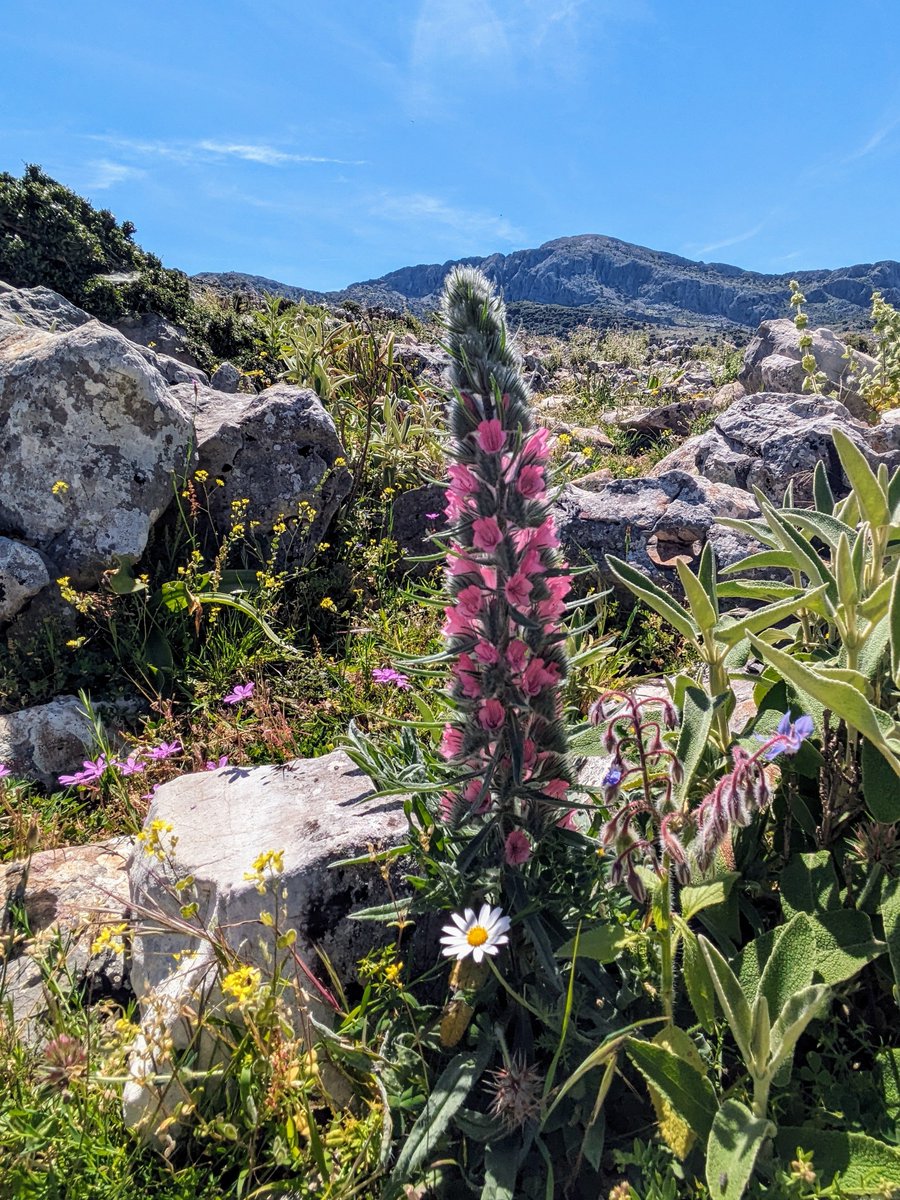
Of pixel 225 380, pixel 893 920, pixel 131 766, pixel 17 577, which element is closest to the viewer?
pixel 893 920

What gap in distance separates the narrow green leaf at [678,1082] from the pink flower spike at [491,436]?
121cm

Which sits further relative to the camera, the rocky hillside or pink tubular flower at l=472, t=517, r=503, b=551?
the rocky hillside

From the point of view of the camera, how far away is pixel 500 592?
5.29 ft

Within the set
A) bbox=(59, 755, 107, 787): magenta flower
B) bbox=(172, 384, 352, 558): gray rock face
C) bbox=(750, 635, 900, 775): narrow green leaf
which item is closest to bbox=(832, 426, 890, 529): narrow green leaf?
bbox=(750, 635, 900, 775): narrow green leaf

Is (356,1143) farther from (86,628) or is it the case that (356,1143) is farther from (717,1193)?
(86,628)

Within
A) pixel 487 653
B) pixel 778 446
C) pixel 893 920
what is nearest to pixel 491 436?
pixel 487 653

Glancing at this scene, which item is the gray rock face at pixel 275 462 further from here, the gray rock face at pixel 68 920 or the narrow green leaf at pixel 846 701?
the narrow green leaf at pixel 846 701

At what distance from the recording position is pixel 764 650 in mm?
1527

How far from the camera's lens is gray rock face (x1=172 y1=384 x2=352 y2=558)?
4902 millimetres

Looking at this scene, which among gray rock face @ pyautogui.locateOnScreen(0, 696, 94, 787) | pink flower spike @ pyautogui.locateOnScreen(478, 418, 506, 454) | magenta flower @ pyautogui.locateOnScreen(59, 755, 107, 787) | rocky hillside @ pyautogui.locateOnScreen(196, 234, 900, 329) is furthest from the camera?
rocky hillside @ pyautogui.locateOnScreen(196, 234, 900, 329)

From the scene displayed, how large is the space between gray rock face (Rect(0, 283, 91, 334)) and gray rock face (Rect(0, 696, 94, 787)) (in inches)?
143

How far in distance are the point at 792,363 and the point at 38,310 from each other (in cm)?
869

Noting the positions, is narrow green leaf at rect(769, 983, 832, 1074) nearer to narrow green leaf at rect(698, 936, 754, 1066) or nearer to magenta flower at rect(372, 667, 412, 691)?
narrow green leaf at rect(698, 936, 754, 1066)

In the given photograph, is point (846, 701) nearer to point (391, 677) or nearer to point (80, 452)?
point (391, 677)
